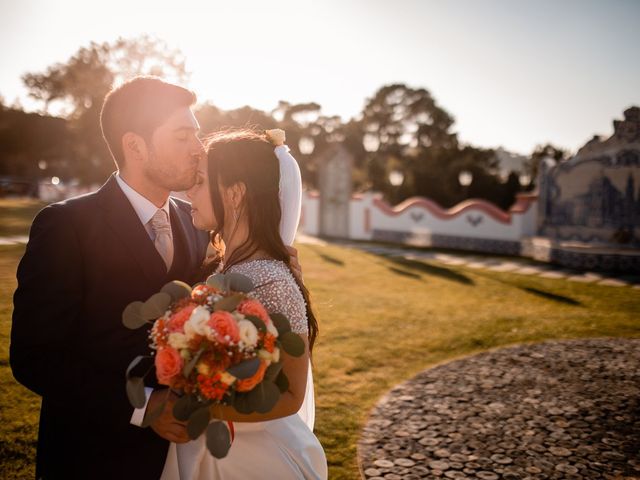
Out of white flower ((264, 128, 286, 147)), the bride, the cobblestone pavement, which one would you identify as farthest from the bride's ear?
the cobblestone pavement

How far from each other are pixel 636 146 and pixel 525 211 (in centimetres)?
430

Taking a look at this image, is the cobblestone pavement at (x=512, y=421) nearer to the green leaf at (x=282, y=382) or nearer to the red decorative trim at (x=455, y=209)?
the green leaf at (x=282, y=382)

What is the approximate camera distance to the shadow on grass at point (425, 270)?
41.7 feet

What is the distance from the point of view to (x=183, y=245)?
2646mm

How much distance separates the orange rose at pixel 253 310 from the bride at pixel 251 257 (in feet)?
0.93

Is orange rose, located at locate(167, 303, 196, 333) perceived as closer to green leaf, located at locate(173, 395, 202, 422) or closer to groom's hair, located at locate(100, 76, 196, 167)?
green leaf, located at locate(173, 395, 202, 422)

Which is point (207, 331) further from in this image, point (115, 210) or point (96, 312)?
point (115, 210)

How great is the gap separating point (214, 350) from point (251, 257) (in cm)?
66

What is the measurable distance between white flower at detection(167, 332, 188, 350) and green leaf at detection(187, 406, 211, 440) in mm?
248

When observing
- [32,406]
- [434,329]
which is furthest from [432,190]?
[32,406]

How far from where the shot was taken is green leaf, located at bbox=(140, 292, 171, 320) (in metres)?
1.71

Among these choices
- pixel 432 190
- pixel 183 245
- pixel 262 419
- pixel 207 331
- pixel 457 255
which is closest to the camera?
pixel 207 331

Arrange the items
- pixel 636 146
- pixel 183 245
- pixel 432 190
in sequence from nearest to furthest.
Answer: pixel 183 245 < pixel 636 146 < pixel 432 190

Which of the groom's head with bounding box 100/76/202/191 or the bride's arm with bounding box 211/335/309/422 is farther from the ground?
the groom's head with bounding box 100/76/202/191
